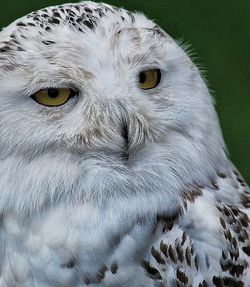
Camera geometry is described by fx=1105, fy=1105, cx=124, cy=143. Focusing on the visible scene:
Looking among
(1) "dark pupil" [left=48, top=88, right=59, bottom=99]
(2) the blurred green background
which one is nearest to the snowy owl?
(1) "dark pupil" [left=48, top=88, right=59, bottom=99]

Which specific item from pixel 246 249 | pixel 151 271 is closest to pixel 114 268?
pixel 151 271

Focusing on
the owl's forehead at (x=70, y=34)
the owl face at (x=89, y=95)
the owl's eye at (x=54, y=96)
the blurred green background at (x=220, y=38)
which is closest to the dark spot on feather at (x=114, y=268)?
the owl face at (x=89, y=95)

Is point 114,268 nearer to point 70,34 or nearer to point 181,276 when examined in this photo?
point 181,276

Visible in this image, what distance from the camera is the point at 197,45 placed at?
18.9ft

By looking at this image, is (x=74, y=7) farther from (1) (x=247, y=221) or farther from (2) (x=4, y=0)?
(2) (x=4, y=0)

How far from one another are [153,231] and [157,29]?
1.91 ft

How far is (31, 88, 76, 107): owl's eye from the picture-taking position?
3.00 m

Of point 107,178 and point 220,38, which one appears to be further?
point 220,38

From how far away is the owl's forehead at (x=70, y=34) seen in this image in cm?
303

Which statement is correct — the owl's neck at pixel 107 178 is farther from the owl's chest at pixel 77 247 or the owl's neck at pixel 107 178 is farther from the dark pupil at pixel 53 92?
the dark pupil at pixel 53 92

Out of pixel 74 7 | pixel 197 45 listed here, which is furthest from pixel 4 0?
pixel 74 7

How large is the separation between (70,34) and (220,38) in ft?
9.46

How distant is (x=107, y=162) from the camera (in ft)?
10.2

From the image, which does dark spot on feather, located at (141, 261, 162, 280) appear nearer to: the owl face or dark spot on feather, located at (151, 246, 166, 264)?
dark spot on feather, located at (151, 246, 166, 264)
